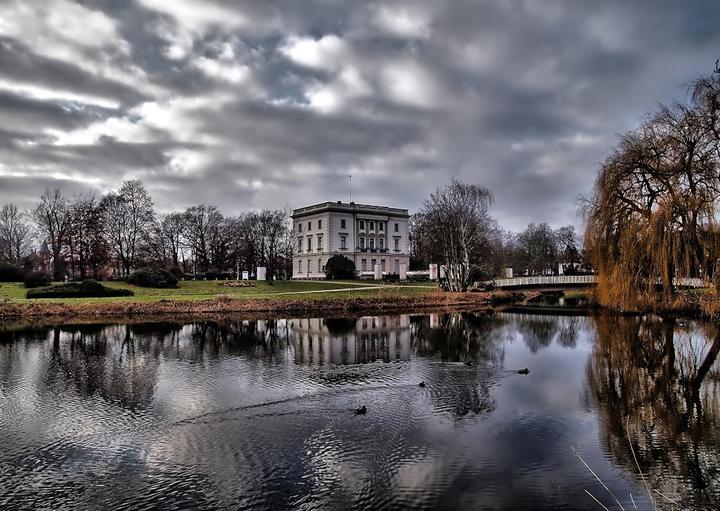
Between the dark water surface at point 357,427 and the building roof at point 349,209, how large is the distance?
174 feet

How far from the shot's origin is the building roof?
70.9 m

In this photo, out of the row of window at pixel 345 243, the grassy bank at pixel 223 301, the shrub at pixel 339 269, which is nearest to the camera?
the grassy bank at pixel 223 301

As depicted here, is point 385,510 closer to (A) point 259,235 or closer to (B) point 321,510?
(B) point 321,510

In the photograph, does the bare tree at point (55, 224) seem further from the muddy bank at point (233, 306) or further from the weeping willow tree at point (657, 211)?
the weeping willow tree at point (657, 211)

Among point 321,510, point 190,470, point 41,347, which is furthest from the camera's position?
point 41,347

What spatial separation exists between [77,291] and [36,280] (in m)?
6.91

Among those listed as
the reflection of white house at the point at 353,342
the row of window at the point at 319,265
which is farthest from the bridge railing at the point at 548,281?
the row of window at the point at 319,265

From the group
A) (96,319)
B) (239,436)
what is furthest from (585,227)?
(96,319)

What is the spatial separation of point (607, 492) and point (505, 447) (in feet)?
6.17

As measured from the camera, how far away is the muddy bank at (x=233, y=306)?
104 feet

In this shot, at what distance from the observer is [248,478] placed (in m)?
7.21

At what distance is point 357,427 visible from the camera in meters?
9.48

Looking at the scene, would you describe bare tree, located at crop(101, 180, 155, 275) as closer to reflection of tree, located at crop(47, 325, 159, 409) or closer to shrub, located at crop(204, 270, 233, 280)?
shrub, located at crop(204, 270, 233, 280)

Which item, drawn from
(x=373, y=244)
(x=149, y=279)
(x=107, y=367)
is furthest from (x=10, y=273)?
(x=373, y=244)
